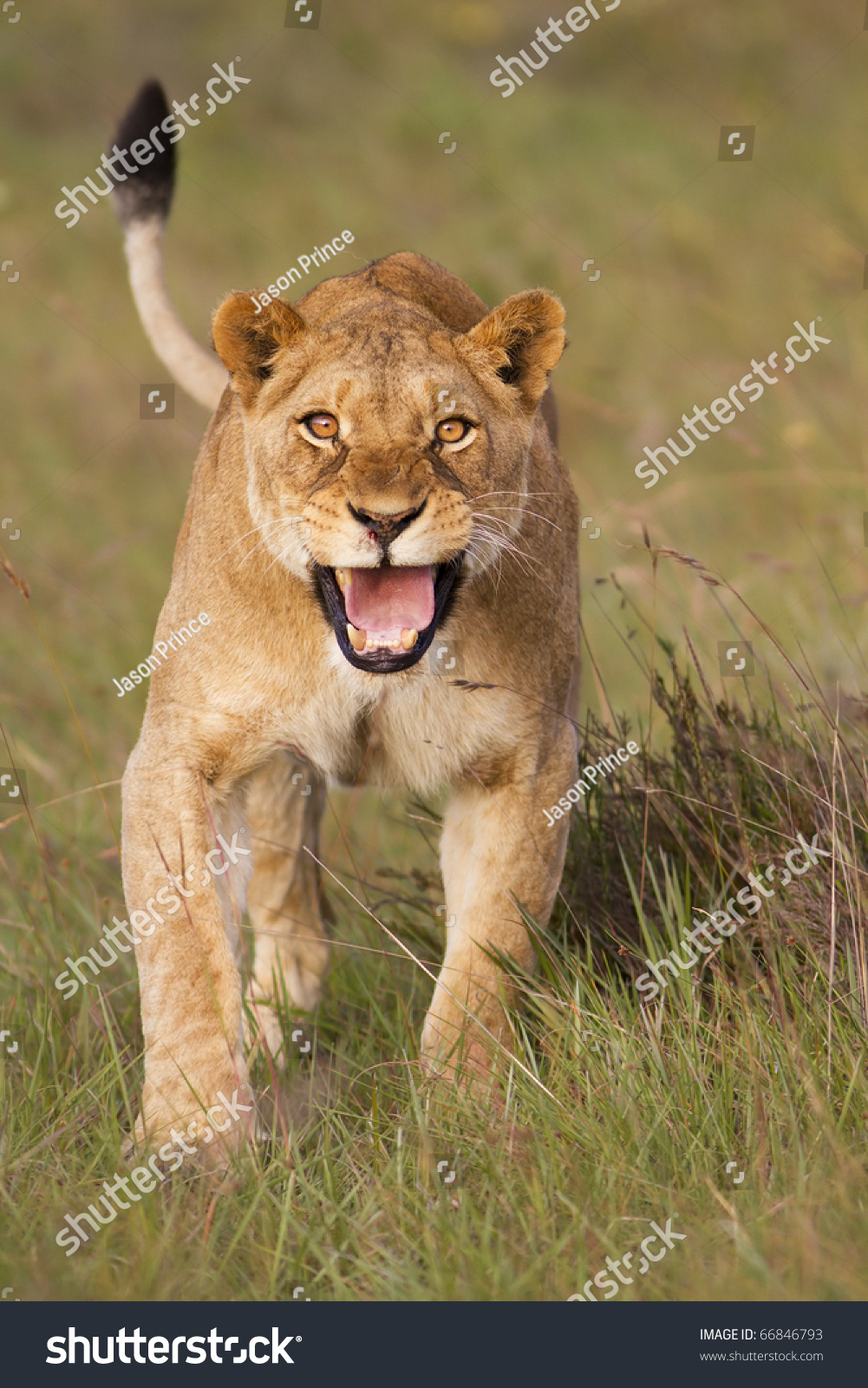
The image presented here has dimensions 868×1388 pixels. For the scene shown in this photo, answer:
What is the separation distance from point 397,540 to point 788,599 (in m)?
3.34

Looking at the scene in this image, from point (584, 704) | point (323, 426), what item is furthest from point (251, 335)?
point (584, 704)

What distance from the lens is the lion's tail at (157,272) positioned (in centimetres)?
462

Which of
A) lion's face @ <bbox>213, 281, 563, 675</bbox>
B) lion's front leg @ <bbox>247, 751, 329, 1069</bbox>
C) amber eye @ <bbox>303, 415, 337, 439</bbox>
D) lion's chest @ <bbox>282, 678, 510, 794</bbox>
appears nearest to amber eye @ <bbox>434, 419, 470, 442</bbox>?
lion's face @ <bbox>213, 281, 563, 675</bbox>

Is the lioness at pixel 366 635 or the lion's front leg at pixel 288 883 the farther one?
the lion's front leg at pixel 288 883

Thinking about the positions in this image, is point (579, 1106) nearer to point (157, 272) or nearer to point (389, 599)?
point (389, 599)

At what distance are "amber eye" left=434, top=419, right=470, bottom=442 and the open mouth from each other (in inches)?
10.0

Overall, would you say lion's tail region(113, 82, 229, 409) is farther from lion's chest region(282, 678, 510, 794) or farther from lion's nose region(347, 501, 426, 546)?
lion's nose region(347, 501, 426, 546)

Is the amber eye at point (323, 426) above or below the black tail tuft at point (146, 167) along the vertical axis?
below

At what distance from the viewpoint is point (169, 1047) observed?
3340 mm

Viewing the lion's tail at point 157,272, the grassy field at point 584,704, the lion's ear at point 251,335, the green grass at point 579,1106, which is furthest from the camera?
the lion's tail at point 157,272

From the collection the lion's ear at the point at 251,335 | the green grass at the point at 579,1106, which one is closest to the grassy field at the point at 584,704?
the green grass at the point at 579,1106

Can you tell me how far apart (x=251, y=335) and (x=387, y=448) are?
50cm

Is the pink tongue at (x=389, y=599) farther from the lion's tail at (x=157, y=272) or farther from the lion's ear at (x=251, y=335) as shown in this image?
the lion's tail at (x=157, y=272)
